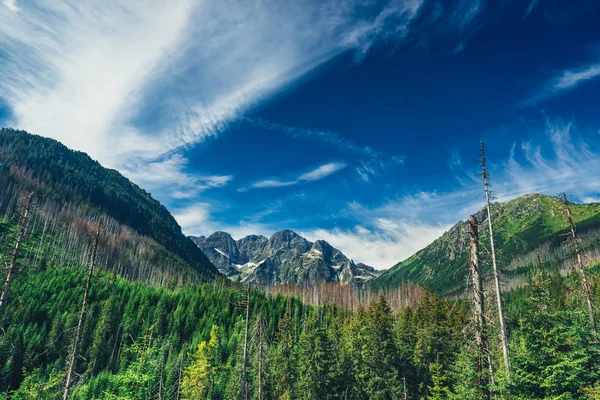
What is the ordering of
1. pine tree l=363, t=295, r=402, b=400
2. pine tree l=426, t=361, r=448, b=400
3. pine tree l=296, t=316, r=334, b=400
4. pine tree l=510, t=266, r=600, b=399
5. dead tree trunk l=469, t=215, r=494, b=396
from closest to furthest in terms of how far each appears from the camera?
pine tree l=510, t=266, r=600, b=399, dead tree trunk l=469, t=215, r=494, b=396, pine tree l=426, t=361, r=448, b=400, pine tree l=363, t=295, r=402, b=400, pine tree l=296, t=316, r=334, b=400

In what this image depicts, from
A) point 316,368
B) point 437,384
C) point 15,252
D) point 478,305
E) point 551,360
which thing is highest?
point 15,252

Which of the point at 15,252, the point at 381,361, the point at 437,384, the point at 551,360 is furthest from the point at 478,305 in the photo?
the point at 381,361

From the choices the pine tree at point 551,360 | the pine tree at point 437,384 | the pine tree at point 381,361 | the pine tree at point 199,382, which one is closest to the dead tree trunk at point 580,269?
the pine tree at point 551,360

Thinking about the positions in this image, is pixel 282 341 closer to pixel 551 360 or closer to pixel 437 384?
pixel 437 384

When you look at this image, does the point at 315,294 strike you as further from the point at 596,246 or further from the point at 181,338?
the point at 596,246

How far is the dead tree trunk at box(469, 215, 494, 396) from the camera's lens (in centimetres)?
1582

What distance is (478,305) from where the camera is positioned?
16.4 m

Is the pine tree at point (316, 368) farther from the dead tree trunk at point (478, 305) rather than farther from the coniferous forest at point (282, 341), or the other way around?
the dead tree trunk at point (478, 305)

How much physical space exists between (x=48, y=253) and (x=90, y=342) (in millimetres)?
85708

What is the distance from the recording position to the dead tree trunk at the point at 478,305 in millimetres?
15820

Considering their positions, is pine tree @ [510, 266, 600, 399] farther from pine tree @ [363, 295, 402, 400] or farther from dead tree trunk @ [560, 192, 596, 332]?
pine tree @ [363, 295, 402, 400]

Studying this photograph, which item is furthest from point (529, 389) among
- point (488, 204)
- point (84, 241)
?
point (84, 241)

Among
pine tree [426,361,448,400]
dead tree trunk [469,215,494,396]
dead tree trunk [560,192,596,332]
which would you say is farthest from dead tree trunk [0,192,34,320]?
pine tree [426,361,448,400]

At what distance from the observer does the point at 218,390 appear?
6384cm
